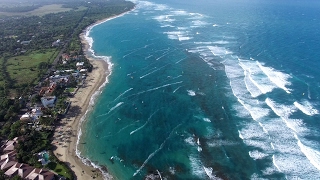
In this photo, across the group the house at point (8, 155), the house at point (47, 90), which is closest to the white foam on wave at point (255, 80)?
the house at point (47, 90)

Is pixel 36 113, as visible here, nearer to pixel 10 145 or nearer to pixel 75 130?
pixel 75 130

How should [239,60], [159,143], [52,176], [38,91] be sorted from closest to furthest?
[52,176]
[159,143]
[38,91]
[239,60]

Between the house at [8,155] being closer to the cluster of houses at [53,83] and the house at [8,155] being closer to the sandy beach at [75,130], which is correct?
the sandy beach at [75,130]

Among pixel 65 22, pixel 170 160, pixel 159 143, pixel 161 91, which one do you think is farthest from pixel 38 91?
pixel 65 22

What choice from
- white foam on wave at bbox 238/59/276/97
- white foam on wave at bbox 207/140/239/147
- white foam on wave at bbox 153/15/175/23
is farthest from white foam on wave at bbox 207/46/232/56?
white foam on wave at bbox 153/15/175/23

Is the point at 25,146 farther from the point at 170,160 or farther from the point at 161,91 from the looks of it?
the point at 161,91

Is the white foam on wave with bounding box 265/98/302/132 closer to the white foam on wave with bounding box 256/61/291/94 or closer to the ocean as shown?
the ocean
